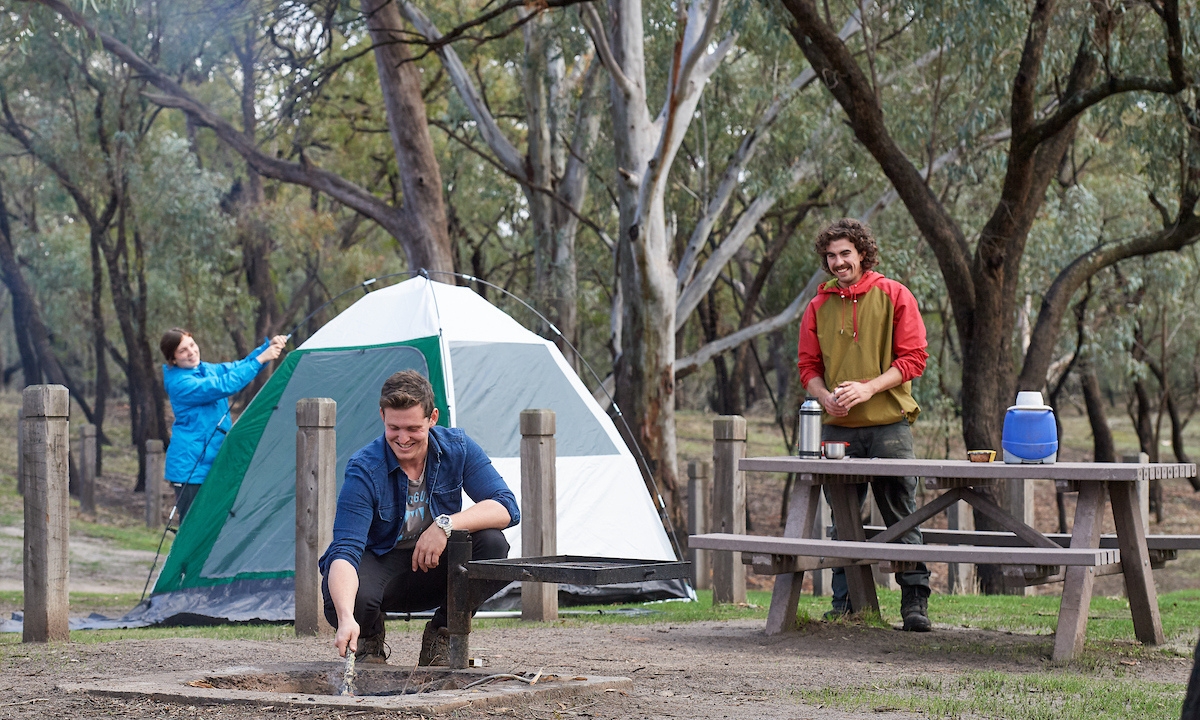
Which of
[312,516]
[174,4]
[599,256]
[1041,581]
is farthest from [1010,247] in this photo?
[599,256]

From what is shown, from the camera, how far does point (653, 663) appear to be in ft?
15.8

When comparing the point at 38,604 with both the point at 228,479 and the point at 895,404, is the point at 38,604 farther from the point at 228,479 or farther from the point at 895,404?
the point at 895,404

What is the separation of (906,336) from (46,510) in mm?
3669

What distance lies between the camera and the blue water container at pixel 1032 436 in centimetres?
486

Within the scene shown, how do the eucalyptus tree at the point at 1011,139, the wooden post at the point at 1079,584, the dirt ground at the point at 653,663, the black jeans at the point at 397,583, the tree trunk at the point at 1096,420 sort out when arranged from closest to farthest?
the dirt ground at the point at 653,663 → the black jeans at the point at 397,583 → the wooden post at the point at 1079,584 → the eucalyptus tree at the point at 1011,139 → the tree trunk at the point at 1096,420

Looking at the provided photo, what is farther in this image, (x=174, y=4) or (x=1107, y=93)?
(x=174, y=4)

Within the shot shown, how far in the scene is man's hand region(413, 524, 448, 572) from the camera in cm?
392

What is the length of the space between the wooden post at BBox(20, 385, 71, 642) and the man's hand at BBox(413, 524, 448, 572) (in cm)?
219

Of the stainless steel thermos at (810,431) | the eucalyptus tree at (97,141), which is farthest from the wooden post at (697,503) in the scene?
the eucalyptus tree at (97,141)

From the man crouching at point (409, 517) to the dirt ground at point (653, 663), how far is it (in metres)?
0.37

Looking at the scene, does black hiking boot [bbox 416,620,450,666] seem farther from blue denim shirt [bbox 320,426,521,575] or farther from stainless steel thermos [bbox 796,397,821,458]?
stainless steel thermos [bbox 796,397,821,458]

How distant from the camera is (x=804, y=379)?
5812 millimetres

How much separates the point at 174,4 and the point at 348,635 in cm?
1339

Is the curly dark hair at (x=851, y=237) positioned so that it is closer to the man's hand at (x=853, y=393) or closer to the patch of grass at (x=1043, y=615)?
the man's hand at (x=853, y=393)
